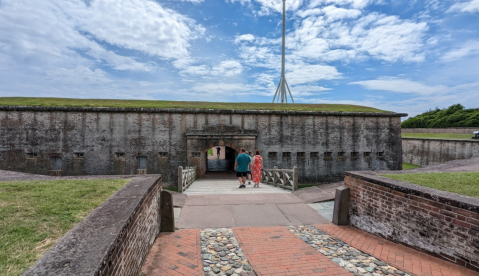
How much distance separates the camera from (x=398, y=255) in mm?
3715

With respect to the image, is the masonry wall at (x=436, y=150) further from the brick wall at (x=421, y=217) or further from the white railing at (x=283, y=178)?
the brick wall at (x=421, y=217)

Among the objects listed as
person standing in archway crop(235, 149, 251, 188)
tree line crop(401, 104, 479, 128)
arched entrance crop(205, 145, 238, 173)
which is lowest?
arched entrance crop(205, 145, 238, 173)

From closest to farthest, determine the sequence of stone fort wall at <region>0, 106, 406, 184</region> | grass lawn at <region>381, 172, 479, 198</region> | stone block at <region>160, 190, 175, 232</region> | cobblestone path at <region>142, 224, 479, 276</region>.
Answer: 1. cobblestone path at <region>142, 224, 479, 276</region>
2. grass lawn at <region>381, 172, 479, 198</region>
3. stone block at <region>160, 190, 175, 232</region>
4. stone fort wall at <region>0, 106, 406, 184</region>

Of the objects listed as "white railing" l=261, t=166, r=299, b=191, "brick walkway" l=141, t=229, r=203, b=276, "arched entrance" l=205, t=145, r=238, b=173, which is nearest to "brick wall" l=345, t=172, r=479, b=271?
"brick walkway" l=141, t=229, r=203, b=276

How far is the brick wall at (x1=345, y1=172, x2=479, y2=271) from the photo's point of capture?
317cm

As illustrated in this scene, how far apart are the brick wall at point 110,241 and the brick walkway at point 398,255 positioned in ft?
11.6

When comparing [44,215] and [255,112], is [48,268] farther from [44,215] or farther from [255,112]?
[255,112]

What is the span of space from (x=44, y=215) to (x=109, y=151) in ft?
37.0

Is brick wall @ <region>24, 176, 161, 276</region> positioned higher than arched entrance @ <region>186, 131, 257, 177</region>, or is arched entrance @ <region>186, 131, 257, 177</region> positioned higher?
arched entrance @ <region>186, 131, 257, 177</region>

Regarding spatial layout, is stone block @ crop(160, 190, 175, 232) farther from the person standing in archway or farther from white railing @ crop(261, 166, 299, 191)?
white railing @ crop(261, 166, 299, 191)

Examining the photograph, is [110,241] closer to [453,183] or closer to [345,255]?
[345,255]

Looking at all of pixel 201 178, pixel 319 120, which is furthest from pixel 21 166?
pixel 319 120

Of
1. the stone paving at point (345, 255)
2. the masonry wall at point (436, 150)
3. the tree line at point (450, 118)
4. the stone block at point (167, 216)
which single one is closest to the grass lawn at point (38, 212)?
the stone block at point (167, 216)

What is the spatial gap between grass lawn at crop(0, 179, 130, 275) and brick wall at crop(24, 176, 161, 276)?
124 millimetres
